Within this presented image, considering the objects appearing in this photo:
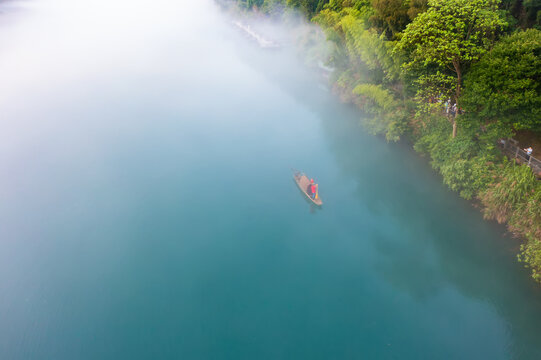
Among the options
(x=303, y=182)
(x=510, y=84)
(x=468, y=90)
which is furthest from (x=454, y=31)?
(x=303, y=182)

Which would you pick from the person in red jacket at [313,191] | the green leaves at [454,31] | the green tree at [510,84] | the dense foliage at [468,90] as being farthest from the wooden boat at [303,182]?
the green leaves at [454,31]

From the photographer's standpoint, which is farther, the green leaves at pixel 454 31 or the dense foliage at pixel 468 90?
the green leaves at pixel 454 31

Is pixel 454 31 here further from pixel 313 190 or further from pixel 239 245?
pixel 239 245

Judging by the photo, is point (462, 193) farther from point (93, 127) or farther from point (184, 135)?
point (93, 127)

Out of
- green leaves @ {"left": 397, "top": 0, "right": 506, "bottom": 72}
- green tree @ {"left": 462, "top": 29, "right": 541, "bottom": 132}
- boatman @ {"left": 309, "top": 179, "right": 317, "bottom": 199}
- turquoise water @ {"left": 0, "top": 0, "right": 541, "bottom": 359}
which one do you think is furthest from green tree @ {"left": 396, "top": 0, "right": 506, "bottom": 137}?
boatman @ {"left": 309, "top": 179, "right": 317, "bottom": 199}

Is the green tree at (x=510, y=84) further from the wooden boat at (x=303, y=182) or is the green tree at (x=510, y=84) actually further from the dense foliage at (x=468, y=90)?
the wooden boat at (x=303, y=182)

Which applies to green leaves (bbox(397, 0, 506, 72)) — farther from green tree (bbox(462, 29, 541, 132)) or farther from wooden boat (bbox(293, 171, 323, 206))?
wooden boat (bbox(293, 171, 323, 206))

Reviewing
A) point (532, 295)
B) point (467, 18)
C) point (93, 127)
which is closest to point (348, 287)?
point (532, 295)
